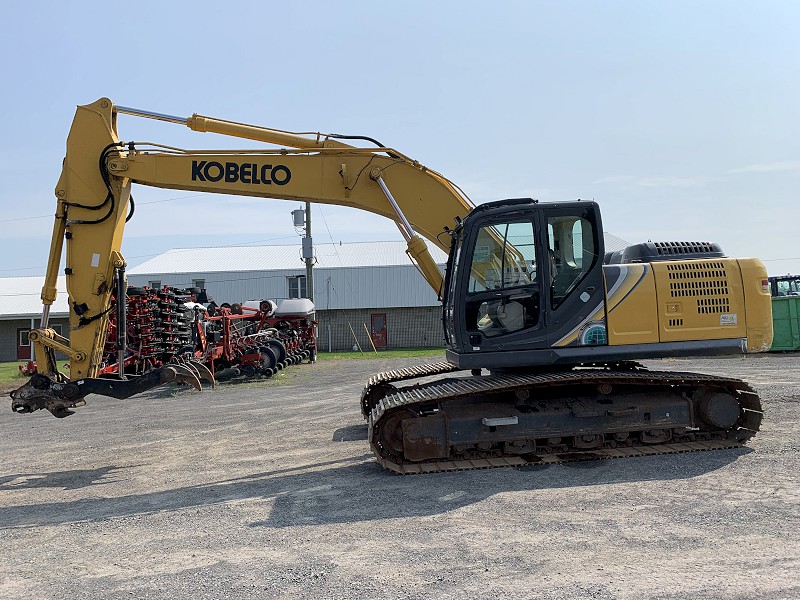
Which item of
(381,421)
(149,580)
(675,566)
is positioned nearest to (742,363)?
(381,421)

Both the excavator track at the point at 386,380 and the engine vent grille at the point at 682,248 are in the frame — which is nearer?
the engine vent grille at the point at 682,248

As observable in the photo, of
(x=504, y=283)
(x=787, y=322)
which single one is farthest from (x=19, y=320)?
(x=504, y=283)

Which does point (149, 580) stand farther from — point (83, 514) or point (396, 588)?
point (83, 514)

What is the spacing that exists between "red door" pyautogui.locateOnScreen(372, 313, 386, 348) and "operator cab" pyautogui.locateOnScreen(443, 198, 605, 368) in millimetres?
33883

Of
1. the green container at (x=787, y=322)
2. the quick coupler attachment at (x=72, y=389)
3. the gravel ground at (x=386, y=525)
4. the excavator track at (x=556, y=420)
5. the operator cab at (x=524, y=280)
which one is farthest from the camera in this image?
the green container at (x=787, y=322)

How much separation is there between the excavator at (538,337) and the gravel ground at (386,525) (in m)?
0.44

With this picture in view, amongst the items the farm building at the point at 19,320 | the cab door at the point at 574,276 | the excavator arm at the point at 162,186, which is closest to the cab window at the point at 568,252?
the cab door at the point at 574,276

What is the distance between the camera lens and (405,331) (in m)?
42.6

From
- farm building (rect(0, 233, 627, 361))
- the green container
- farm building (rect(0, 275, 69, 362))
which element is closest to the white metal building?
farm building (rect(0, 233, 627, 361))

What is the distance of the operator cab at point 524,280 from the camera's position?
28.8 ft

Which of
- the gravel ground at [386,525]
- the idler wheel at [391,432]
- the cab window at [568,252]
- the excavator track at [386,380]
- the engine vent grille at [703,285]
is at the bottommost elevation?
the gravel ground at [386,525]

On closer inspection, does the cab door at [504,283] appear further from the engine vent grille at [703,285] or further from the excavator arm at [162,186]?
the engine vent grille at [703,285]

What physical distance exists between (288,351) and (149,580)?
23.1 metres

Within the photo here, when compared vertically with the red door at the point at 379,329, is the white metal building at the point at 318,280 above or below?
above
